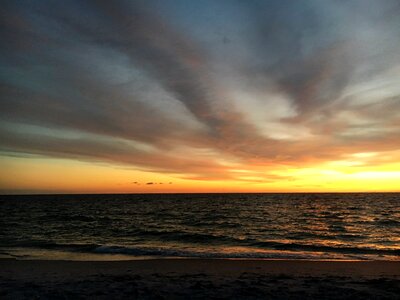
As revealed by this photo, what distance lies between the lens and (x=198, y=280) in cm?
1216

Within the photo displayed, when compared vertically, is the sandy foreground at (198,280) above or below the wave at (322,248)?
above

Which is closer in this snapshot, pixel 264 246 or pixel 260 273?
pixel 260 273

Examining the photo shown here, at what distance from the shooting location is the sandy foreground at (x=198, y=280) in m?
10.0

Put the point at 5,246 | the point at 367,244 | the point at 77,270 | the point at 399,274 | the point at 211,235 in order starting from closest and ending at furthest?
the point at 399,274 < the point at 77,270 < the point at 5,246 < the point at 367,244 < the point at 211,235

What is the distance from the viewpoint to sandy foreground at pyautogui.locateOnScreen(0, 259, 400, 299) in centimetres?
1004

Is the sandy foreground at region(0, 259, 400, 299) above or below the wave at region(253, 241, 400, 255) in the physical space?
above

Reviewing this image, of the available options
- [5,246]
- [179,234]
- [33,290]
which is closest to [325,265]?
[33,290]

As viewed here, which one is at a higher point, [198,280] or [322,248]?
[198,280]

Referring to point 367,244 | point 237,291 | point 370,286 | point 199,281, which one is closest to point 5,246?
point 199,281

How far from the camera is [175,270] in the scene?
14734 millimetres

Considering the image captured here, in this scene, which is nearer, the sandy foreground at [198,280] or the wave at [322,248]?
the sandy foreground at [198,280]

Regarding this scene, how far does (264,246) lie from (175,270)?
36.7 ft

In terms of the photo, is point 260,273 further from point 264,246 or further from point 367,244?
point 367,244

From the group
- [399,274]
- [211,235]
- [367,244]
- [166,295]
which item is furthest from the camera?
[211,235]
